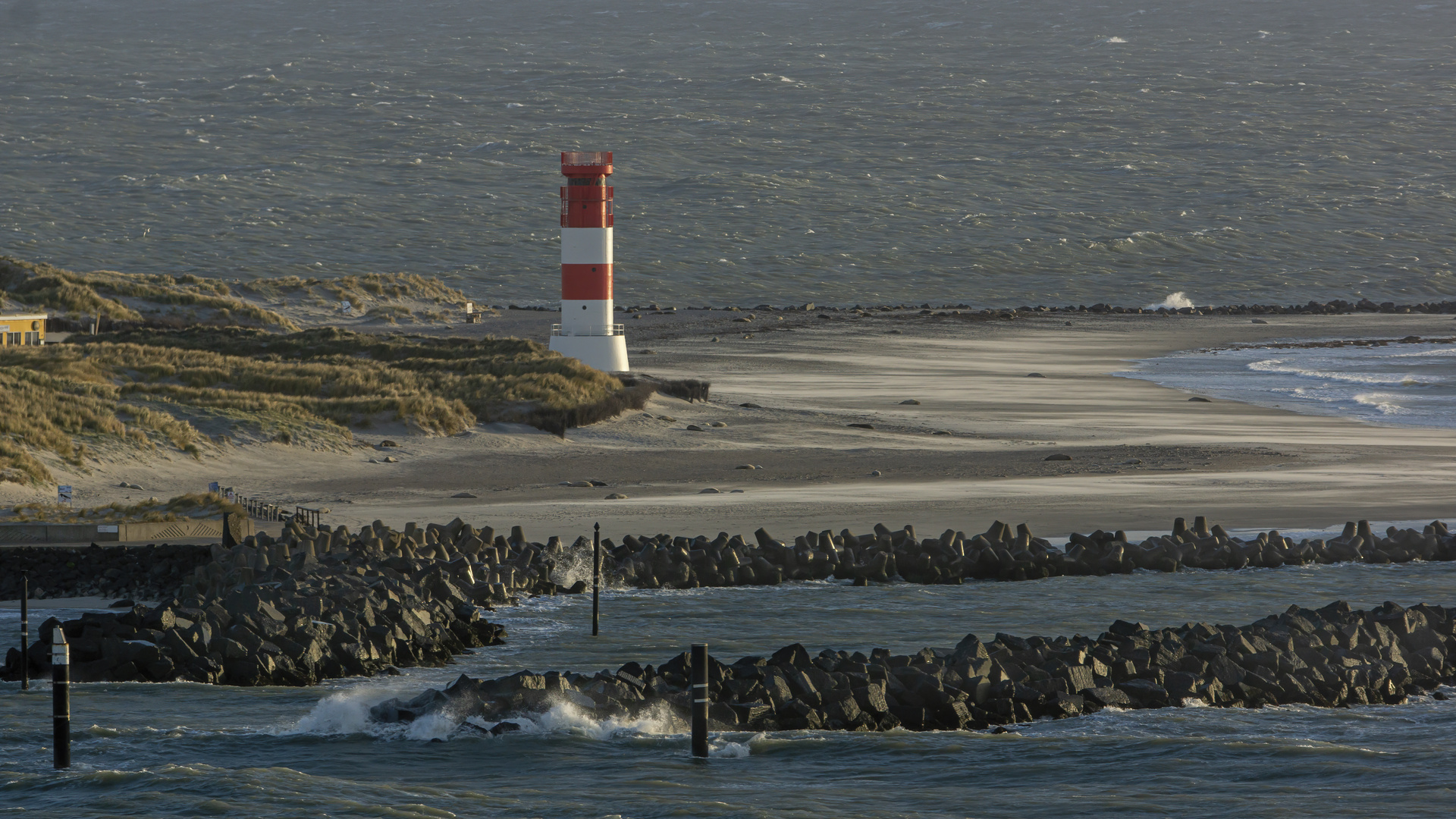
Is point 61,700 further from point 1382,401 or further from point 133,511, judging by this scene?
point 1382,401

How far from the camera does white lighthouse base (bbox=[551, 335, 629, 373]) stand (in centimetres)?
3897

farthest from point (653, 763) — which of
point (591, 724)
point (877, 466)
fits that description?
point (877, 466)

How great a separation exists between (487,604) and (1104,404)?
23.4m

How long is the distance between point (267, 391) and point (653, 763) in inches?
959

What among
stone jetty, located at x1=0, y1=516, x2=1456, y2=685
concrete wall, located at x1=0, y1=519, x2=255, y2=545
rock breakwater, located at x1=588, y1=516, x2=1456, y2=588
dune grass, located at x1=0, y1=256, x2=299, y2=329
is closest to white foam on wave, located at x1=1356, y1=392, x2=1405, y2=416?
stone jetty, located at x1=0, y1=516, x2=1456, y2=685

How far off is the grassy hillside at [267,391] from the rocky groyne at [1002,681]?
42.5ft

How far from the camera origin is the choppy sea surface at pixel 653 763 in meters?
10.5

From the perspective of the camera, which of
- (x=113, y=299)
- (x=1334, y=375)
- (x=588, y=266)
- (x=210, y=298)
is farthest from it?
(x=210, y=298)

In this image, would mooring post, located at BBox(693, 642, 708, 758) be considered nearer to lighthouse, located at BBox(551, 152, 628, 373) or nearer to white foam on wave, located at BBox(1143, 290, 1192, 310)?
lighthouse, located at BBox(551, 152, 628, 373)

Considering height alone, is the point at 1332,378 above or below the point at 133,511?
above

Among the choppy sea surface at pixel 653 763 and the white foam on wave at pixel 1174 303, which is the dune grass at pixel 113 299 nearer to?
the choppy sea surface at pixel 653 763

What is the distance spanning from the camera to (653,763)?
1148cm

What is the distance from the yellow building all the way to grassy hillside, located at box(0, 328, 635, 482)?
1.60m

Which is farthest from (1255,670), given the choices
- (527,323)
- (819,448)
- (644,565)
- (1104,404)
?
(527,323)
